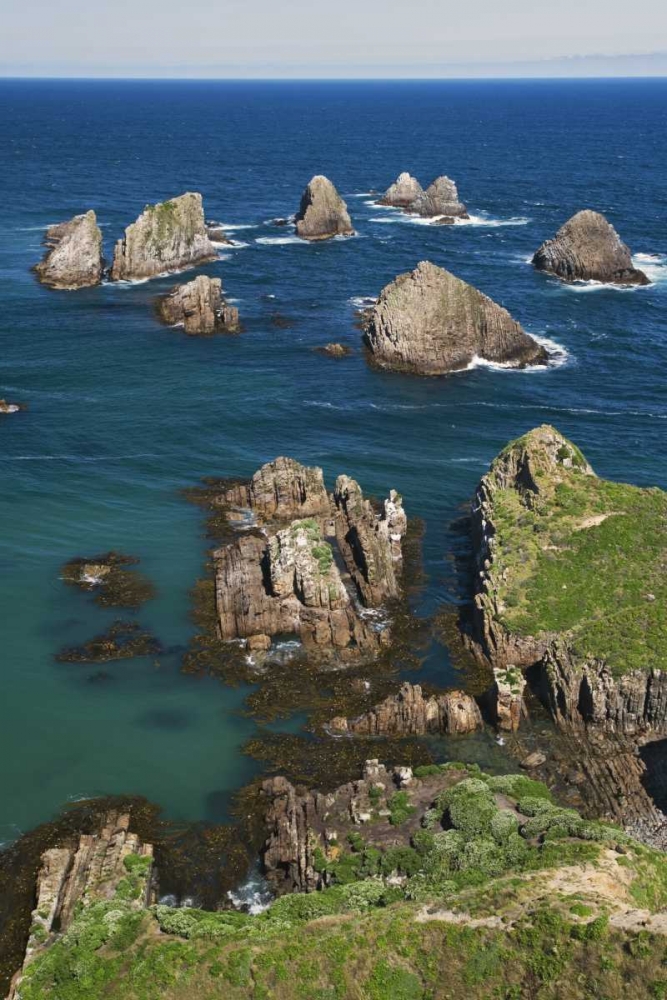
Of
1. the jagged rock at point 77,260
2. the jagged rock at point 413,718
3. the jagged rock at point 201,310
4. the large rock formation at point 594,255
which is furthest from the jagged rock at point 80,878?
the large rock formation at point 594,255

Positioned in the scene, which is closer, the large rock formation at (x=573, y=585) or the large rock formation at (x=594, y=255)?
the large rock formation at (x=573, y=585)

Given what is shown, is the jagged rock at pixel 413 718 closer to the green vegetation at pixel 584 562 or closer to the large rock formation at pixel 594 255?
the green vegetation at pixel 584 562

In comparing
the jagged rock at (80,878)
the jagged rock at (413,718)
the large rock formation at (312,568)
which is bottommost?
the jagged rock at (80,878)

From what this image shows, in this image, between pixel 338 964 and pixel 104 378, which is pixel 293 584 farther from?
pixel 104 378

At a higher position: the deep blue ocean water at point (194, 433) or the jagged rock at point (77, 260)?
the jagged rock at point (77, 260)

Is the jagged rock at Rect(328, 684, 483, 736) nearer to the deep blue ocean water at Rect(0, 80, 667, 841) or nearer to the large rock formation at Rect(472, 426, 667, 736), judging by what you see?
the deep blue ocean water at Rect(0, 80, 667, 841)

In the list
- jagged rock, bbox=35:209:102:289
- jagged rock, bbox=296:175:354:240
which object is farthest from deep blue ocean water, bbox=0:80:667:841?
jagged rock, bbox=296:175:354:240

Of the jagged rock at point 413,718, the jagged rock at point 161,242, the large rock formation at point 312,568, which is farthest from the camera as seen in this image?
the jagged rock at point 161,242

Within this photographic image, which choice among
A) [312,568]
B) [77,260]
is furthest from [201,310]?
[312,568]
